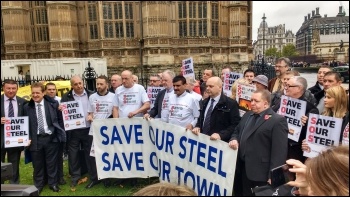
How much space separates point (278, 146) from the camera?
3.49 meters

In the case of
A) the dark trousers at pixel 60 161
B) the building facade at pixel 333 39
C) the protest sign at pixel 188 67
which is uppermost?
the building facade at pixel 333 39

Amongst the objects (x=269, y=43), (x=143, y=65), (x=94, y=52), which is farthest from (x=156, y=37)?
(x=269, y=43)

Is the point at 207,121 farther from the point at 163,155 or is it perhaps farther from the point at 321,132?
the point at 321,132

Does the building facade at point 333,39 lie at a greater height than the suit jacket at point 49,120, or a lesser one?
greater

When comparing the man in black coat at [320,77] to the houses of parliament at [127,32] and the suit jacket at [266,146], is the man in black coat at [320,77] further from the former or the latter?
the houses of parliament at [127,32]

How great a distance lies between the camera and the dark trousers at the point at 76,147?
566 centimetres

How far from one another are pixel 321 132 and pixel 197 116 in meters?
1.99

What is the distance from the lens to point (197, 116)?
201 inches

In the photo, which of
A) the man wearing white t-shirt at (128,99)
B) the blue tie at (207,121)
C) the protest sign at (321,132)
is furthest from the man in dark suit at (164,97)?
the protest sign at (321,132)

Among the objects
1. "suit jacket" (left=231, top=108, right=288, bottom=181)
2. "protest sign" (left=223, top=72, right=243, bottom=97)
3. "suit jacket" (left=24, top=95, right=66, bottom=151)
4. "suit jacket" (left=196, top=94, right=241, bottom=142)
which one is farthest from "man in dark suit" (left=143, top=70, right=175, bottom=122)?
"suit jacket" (left=231, top=108, right=288, bottom=181)

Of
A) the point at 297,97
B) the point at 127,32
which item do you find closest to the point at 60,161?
the point at 297,97

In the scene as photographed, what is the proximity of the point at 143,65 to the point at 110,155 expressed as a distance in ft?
68.9

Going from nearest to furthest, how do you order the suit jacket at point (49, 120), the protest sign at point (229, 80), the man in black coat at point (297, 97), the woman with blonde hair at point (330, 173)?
the woman with blonde hair at point (330, 173) → the man in black coat at point (297, 97) → the suit jacket at point (49, 120) → the protest sign at point (229, 80)

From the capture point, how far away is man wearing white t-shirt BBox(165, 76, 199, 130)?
502 centimetres
